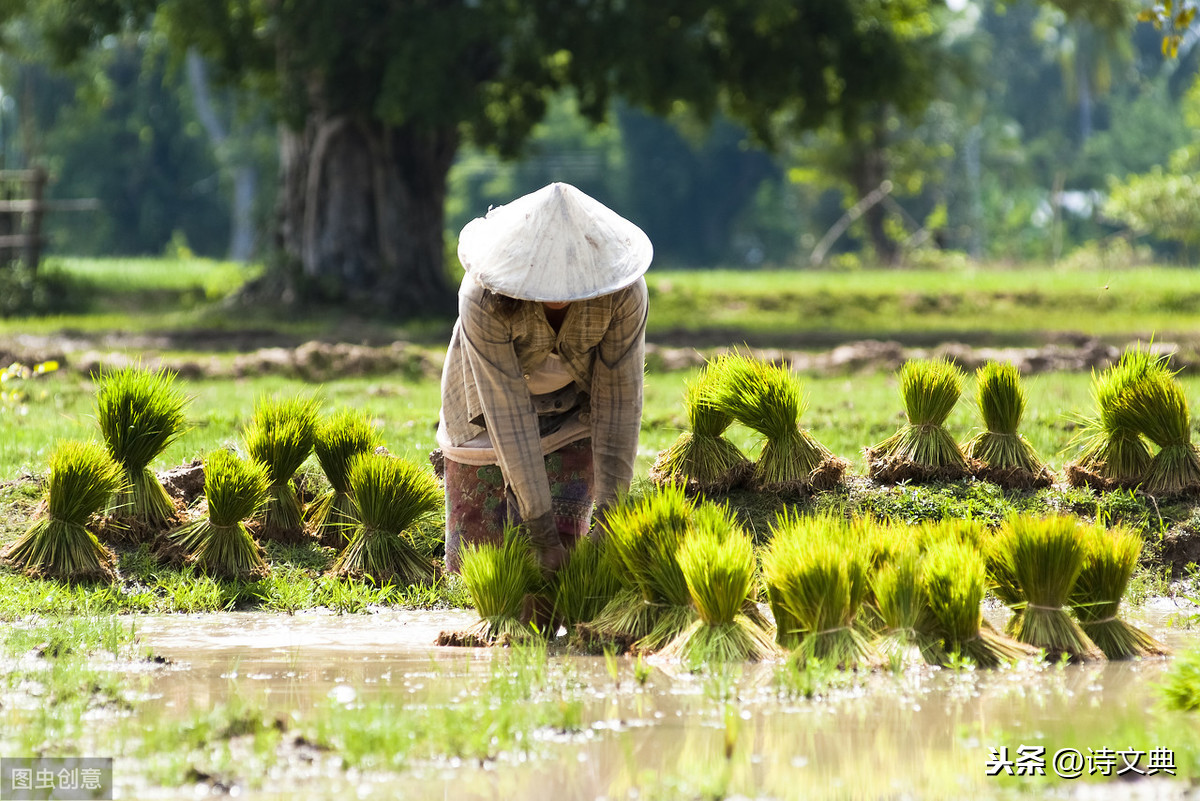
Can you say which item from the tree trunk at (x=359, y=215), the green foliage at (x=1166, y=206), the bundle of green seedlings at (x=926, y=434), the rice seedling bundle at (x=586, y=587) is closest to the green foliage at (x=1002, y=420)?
the bundle of green seedlings at (x=926, y=434)

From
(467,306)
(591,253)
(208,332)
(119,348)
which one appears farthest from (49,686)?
(208,332)

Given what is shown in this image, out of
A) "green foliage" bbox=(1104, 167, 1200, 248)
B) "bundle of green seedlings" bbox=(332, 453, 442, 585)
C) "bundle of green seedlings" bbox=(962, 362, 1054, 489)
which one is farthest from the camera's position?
"green foliage" bbox=(1104, 167, 1200, 248)

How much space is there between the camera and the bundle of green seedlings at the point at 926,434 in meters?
6.89

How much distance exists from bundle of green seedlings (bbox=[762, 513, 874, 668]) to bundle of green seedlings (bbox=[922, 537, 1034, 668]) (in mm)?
258

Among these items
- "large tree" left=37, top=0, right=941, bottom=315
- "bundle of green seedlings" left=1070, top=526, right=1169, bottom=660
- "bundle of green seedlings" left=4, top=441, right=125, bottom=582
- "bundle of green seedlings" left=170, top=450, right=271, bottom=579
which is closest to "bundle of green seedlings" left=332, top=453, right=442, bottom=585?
"bundle of green seedlings" left=170, top=450, right=271, bottom=579

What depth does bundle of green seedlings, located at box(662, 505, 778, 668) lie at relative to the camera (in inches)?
195

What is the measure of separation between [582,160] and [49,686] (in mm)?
68551

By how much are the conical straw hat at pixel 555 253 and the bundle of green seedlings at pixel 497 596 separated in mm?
1044

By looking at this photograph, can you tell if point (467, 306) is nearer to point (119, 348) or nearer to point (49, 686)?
point (49, 686)

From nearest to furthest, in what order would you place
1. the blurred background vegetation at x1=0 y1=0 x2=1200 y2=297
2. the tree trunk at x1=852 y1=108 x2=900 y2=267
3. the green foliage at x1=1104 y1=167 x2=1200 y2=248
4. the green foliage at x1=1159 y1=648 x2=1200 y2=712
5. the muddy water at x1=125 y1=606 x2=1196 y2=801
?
the muddy water at x1=125 y1=606 x2=1196 y2=801
the green foliage at x1=1159 y1=648 x2=1200 y2=712
the tree trunk at x1=852 y1=108 x2=900 y2=267
the green foliage at x1=1104 y1=167 x2=1200 y2=248
the blurred background vegetation at x1=0 y1=0 x2=1200 y2=297

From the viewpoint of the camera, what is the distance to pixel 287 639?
5391 millimetres

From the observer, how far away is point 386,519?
20.8ft

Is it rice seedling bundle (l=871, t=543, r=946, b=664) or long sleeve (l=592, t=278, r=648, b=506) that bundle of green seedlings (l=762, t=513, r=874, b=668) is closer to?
rice seedling bundle (l=871, t=543, r=946, b=664)

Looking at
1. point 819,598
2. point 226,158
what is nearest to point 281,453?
point 819,598
